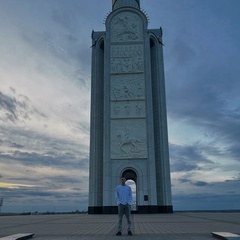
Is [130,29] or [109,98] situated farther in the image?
[130,29]

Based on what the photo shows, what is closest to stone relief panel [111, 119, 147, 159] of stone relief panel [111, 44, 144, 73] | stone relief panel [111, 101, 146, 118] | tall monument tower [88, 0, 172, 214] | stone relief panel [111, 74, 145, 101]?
tall monument tower [88, 0, 172, 214]

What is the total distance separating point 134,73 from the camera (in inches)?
1346

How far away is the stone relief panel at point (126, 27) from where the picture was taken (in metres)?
35.7

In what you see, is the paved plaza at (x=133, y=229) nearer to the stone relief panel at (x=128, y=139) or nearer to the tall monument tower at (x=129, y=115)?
the tall monument tower at (x=129, y=115)

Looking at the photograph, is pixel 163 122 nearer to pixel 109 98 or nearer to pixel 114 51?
pixel 109 98

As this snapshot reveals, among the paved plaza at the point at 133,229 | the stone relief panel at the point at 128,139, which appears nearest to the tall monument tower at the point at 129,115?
the stone relief panel at the point at 128,139

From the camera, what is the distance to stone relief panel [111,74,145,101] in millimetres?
33375

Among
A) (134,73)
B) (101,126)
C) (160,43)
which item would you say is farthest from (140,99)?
(160,43)

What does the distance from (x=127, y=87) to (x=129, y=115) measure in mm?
3271

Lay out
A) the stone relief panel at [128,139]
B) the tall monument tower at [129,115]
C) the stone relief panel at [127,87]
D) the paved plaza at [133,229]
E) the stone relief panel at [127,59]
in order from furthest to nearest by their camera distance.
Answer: the stone relief panel at [127,59] → the stone relief panel at [127,87] → the stone relief panel at [128,139] → the tall monument tower at [129,115] → the paved plaza at [133,229]

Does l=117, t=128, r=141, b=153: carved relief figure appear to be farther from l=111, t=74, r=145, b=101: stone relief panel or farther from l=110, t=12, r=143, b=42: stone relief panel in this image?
l=110, t=12, r=143, b=42: stone relief panel

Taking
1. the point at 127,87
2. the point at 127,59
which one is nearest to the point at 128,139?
the point at 127,87

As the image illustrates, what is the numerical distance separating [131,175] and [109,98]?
919cm

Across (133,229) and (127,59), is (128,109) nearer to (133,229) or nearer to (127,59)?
(127,59)
